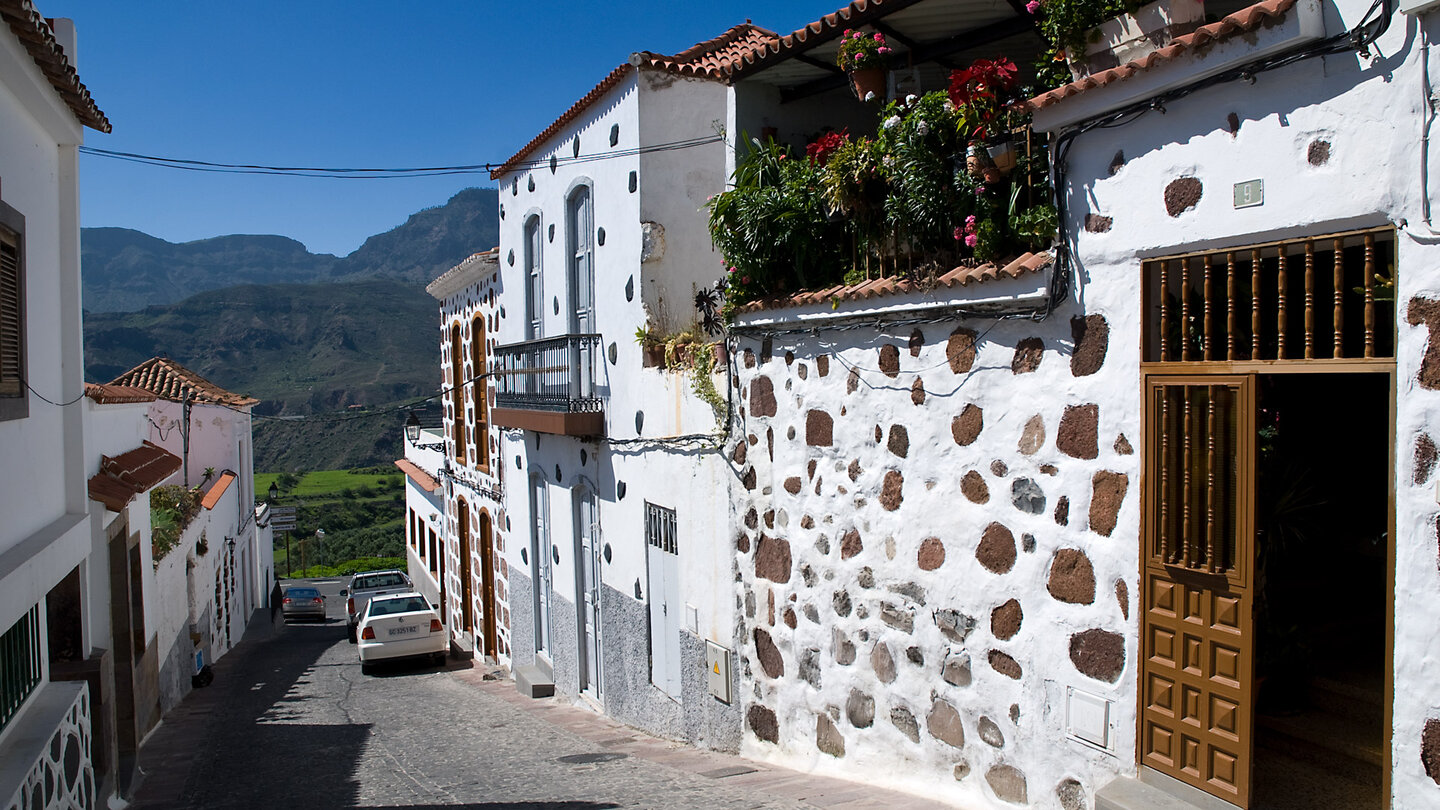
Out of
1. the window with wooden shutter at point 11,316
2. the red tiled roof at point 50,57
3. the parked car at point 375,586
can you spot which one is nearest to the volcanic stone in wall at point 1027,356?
the red tiled roof at point 50,57

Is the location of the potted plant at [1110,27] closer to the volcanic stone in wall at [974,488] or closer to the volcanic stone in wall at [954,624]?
the volcanic stone in wall at [974,488]

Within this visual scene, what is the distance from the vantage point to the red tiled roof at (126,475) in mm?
8141

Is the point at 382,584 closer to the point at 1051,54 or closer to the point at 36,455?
the point at 36,455

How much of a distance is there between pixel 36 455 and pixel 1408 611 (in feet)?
24.5

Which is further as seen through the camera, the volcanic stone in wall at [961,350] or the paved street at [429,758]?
the paved street at [429,758]

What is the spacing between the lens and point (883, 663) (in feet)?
18.8

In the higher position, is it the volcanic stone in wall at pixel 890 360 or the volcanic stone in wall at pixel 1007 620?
Result: the volcanic stone in wall at pixel 890 360

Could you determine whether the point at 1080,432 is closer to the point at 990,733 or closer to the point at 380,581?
the point at 990,733

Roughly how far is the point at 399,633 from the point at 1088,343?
13294 mm

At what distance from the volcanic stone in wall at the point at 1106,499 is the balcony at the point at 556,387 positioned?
599 centimetres

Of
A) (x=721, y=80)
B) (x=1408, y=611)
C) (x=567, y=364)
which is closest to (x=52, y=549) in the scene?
(x=567, y=364)

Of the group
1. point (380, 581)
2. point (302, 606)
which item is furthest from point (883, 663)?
point (302, 606)

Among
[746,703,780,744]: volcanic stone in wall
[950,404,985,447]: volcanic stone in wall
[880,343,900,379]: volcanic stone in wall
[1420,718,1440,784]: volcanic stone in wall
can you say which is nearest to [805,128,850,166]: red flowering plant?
[880,343,900,379]: volcanic stone in wall

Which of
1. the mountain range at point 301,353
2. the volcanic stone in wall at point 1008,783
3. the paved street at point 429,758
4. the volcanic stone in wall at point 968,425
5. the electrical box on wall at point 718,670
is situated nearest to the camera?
the volcanic stone in wall at point 1008,783
